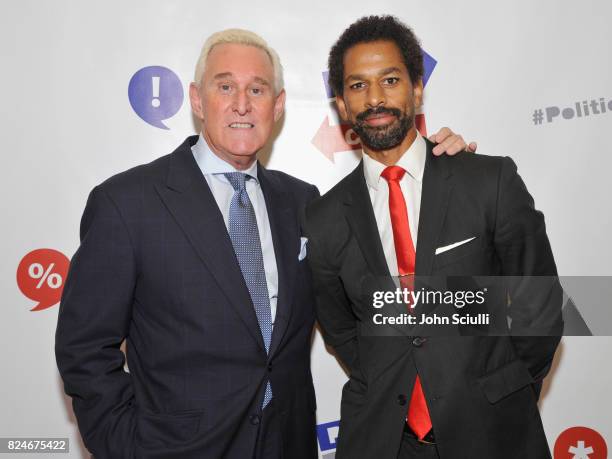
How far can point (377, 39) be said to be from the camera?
1.86 metres

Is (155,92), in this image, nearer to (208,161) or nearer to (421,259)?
(208,161)

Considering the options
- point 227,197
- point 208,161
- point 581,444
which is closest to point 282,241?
point 227,197

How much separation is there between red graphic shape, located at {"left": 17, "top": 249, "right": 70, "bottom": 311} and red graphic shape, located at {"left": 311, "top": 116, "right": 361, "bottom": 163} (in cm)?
125

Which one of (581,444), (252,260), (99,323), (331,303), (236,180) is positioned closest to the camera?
(99,323)

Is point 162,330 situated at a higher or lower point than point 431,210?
lower

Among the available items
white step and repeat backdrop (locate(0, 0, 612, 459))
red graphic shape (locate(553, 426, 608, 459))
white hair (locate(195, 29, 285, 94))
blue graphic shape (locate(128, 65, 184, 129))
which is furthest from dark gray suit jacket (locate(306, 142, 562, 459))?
blue graphic shape (locate(128, 65, 184, 129))

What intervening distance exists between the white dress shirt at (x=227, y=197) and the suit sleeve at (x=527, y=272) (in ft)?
2.42

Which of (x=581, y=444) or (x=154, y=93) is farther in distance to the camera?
(x=581, y=444)

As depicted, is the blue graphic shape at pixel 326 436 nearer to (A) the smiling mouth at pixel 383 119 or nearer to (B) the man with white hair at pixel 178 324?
(B) the man with white hair at pixel 178 324

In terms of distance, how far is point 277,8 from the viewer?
236cm

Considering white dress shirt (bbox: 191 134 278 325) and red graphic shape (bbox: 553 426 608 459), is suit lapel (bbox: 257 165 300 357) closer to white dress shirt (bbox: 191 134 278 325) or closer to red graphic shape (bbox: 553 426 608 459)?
white dress shirt (bbox: 191 134 278 325)

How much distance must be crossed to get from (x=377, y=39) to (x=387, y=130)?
360 millimetres

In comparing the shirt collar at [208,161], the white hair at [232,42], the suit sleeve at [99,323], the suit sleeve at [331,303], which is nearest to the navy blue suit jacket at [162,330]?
the suit sleeve at [99,323]

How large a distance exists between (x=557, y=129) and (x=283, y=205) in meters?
1.34
